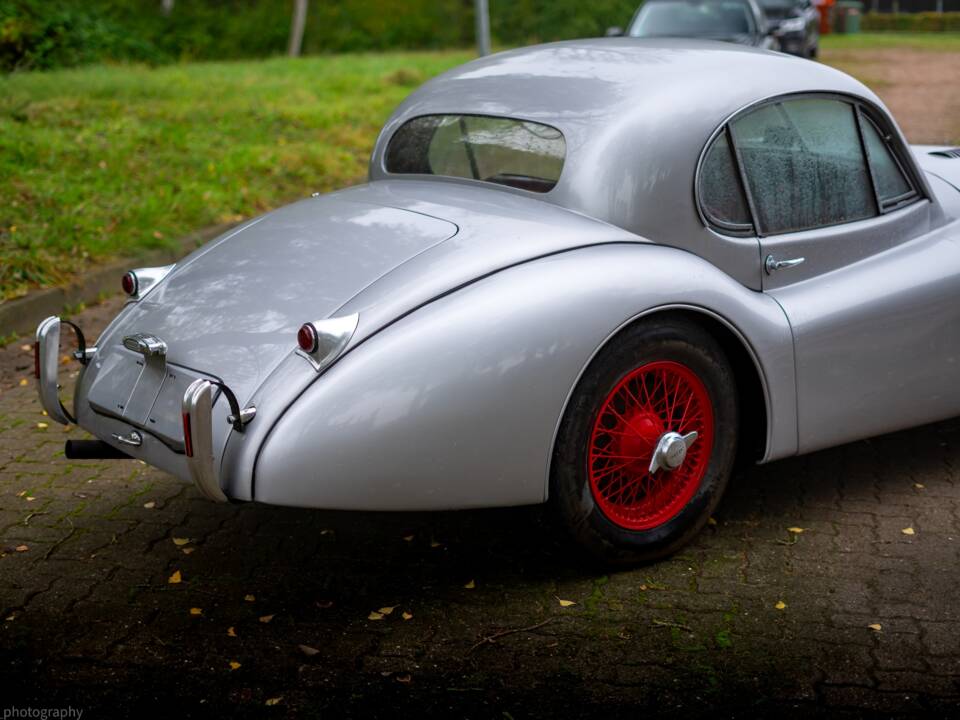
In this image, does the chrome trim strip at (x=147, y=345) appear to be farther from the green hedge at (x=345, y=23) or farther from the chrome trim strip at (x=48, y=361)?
the green hedge at (x=345, y=23)

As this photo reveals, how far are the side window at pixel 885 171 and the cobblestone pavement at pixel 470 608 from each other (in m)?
1.06

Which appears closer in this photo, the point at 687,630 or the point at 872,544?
the point at 687,630

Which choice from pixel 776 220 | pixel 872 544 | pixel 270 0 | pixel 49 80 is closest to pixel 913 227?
pixel 776 220

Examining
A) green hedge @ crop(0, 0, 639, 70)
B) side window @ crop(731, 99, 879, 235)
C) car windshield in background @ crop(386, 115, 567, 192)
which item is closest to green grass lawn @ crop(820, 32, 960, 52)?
green hedge @ crop(0, 0, 639, 70)

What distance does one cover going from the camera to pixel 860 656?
10.4 ft

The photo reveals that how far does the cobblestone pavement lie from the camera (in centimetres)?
302

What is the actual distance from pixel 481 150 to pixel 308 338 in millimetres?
1250

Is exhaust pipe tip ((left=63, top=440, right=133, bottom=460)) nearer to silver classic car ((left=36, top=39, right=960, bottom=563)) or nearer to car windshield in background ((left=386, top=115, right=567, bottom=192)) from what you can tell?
silver classic car ((left=36, top=39, right=960, bottom=563))

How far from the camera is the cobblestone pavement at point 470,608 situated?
3.02m

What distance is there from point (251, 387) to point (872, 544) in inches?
83.5

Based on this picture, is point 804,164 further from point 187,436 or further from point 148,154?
point 148,154

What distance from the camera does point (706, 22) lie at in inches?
617

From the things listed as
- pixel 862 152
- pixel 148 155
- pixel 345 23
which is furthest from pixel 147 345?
pixel 345 23

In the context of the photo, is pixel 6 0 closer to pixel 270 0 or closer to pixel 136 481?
pixel 136 481
